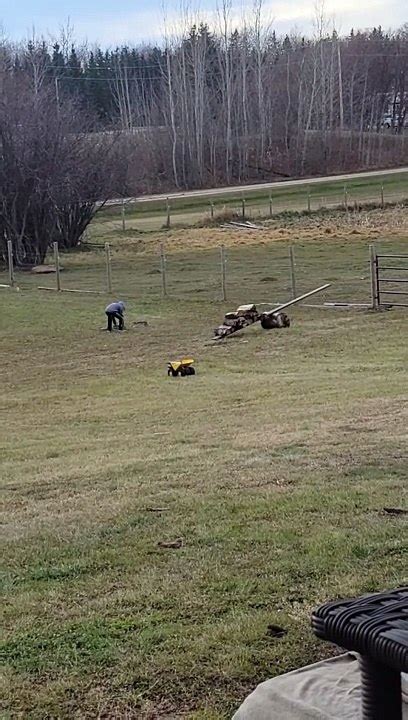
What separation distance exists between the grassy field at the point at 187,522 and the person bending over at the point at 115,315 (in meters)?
4.80

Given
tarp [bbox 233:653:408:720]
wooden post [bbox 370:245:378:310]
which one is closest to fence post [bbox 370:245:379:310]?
wooden post [bbox 370:245:378:310]

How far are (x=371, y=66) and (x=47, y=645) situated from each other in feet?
316

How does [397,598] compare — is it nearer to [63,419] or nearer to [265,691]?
[265,691]

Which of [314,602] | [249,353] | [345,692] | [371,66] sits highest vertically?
[371,66]

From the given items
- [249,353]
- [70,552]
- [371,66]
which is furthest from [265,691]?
[371,66]

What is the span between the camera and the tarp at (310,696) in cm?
295

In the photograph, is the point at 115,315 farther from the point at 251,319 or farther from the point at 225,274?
the point at 225,274

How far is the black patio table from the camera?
2211 mm

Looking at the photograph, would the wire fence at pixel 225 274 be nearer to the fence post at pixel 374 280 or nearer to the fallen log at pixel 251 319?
the fence post at pixel 374 280

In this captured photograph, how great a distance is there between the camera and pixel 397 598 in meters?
2.49

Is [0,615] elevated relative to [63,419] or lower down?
elevated

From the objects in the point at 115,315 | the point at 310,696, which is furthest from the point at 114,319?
the point at 310,696

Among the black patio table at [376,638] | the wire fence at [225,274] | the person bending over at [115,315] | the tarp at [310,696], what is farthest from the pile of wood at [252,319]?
the black patio table at [376,638]

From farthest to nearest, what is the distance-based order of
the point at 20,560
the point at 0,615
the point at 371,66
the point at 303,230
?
1. the point at 371,66
2. the point at 303,230
3. the point at 20,560
4. the point at 0,615
